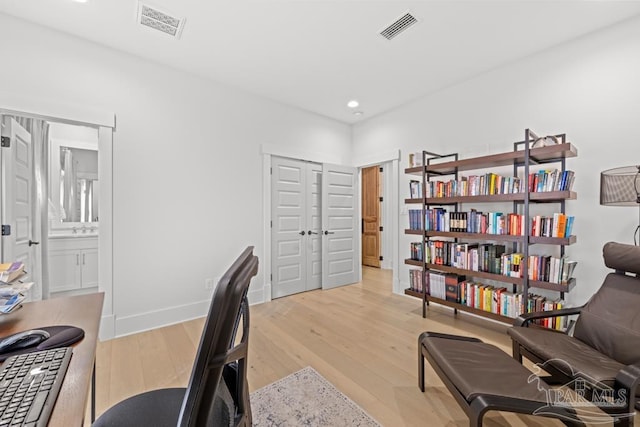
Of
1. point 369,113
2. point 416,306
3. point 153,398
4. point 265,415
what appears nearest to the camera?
point 153,398

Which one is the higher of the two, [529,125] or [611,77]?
[611,77]

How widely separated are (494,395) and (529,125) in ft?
9.14

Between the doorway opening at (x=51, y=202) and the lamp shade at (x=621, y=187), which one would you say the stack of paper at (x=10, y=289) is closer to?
the doorway opening at (x=51, y=202)

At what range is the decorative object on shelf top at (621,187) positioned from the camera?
76.5 inches

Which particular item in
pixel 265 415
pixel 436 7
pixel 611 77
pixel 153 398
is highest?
pixel 436 7

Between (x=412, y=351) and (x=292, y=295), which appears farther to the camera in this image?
(x=292, y=295)

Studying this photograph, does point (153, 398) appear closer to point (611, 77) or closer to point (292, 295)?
point (292, 295)

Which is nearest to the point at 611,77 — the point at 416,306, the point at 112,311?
the point at 416,306

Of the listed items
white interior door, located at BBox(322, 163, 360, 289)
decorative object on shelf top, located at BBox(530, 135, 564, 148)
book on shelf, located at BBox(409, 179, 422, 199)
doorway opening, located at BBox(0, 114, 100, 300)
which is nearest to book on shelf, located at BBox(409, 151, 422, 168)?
book on shelf, located at BBox(409, 179, 422, 199)

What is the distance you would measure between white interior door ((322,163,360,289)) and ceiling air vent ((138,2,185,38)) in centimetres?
256

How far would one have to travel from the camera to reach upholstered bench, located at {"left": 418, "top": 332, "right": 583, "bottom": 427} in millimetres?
1261

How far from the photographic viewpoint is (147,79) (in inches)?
116

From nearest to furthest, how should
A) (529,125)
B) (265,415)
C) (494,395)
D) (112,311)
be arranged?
1. (494,395)
2. (265,415)
3. (112,311)
4. (529,125)

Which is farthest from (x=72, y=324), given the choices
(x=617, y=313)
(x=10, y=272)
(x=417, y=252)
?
(x=417, y=252)
